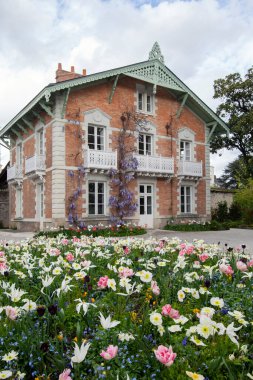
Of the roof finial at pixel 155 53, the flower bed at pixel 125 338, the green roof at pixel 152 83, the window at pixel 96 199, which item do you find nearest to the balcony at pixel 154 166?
the window at pixel 96 199

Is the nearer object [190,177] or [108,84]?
[108,84]

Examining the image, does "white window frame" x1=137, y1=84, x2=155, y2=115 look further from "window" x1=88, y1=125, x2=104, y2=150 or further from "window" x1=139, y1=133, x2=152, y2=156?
"window" x1=88, y1=125, x2=104, y2=150

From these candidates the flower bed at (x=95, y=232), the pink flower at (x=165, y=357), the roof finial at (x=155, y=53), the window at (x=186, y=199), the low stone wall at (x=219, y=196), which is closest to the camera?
the pink flower at (x=165, y=357)

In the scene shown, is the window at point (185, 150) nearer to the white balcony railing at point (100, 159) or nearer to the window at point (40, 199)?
the white balcony railing at point (100, 159)

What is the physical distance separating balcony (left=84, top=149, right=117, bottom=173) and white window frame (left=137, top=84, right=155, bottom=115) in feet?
12.4

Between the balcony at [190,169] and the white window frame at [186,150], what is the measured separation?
716 mm

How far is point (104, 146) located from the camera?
17438mm

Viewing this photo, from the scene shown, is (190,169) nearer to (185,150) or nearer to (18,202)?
(185,150)

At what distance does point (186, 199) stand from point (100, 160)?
6.89 metres

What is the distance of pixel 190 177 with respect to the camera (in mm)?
20297

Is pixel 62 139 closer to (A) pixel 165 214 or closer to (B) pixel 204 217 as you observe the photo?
(A) pixel 165 214

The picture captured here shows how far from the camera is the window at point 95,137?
56.3ft

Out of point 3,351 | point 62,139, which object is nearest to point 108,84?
point 62,139

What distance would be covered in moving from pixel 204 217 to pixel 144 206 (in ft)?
15.5
